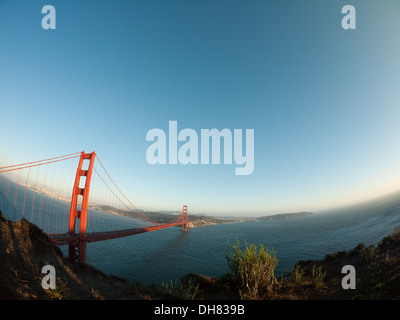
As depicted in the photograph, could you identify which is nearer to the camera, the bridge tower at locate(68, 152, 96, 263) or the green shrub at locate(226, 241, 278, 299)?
the green shrub at locate(226, 241, 278, 299)

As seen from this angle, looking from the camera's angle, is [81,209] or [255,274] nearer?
[255,274]

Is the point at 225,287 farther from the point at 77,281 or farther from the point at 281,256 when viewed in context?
the point at 281,256

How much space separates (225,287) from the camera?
5.62 metres

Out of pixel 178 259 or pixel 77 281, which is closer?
pixel 77 281

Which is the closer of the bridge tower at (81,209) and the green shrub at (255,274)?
the green shrub at (255,274)

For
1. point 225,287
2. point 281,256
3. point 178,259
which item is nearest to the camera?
point 225,287
